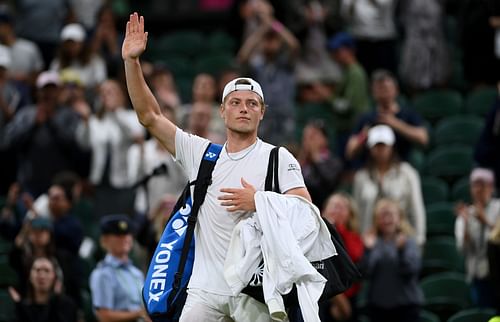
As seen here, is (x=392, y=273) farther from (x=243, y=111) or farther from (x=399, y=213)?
(x=243, y=111)

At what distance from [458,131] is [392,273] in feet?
14.2

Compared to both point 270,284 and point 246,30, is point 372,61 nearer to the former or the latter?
Answer: point 246,30

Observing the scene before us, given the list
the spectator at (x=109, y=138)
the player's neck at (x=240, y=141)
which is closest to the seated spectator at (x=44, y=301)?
the spectator at (x=109, y=138)

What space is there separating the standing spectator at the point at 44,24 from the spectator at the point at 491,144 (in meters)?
6.92

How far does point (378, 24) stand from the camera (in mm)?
16984

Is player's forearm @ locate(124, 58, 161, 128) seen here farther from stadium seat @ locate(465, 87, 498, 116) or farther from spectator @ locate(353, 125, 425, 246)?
stadium seat @ locate(465, 87, 498, 116)

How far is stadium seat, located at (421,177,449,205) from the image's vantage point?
14477mm

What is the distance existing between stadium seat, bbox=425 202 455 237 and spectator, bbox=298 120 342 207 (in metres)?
0.97

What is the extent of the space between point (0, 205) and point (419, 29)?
5.40 metres

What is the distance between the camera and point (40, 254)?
39.1 ft

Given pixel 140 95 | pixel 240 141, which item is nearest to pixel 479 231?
pixel 240 141

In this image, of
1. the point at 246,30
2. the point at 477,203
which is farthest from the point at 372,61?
the point at 477,203

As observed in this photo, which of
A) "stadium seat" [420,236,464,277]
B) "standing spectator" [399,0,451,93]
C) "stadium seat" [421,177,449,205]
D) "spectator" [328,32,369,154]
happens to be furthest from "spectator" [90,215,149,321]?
"standing spectator" [399,0,451,93]

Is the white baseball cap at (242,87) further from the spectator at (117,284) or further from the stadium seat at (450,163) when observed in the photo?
the stadium seat at (450,163)
